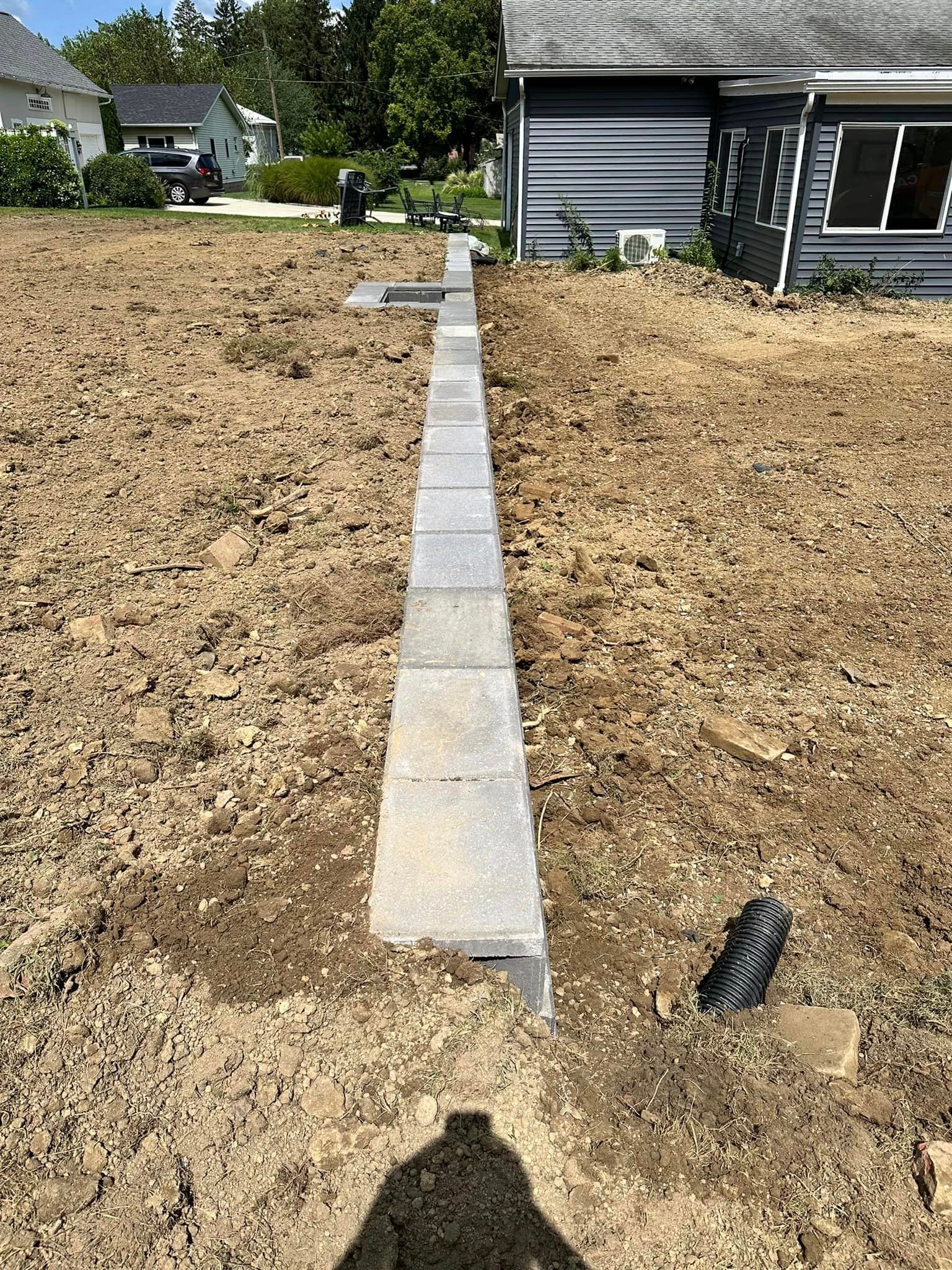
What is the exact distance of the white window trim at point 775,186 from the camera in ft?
38.7

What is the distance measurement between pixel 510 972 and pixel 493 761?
749 mm

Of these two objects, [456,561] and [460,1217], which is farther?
[456,561]

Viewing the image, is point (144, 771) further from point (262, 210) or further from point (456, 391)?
point (262, 210)

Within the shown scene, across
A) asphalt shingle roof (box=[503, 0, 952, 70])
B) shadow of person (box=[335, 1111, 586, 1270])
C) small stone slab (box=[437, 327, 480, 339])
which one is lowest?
shadow of person (box=[335, 1111, 586, 1270])

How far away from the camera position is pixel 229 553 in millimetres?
4297

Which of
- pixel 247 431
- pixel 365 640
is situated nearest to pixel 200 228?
pixel 247 431

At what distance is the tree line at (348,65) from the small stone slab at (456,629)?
27.7 meters

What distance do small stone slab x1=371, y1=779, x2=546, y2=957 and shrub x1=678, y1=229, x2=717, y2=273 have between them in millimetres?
13130

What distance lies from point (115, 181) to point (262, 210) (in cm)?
369

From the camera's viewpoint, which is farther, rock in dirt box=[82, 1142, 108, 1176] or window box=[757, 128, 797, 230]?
window box=[757, 128, 797, 230]

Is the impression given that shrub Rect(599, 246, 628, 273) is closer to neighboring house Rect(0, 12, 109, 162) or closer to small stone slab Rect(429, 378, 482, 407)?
small stone slab Rect(429, 378, 482, 407)

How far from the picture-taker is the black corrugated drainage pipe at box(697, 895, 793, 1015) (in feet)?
7.30

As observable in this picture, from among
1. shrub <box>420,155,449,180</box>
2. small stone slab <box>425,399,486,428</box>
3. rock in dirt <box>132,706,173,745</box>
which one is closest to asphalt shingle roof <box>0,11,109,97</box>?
shrub <box>420,155,449,180</box>

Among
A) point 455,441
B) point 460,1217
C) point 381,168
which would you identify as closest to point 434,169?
point 381,168
